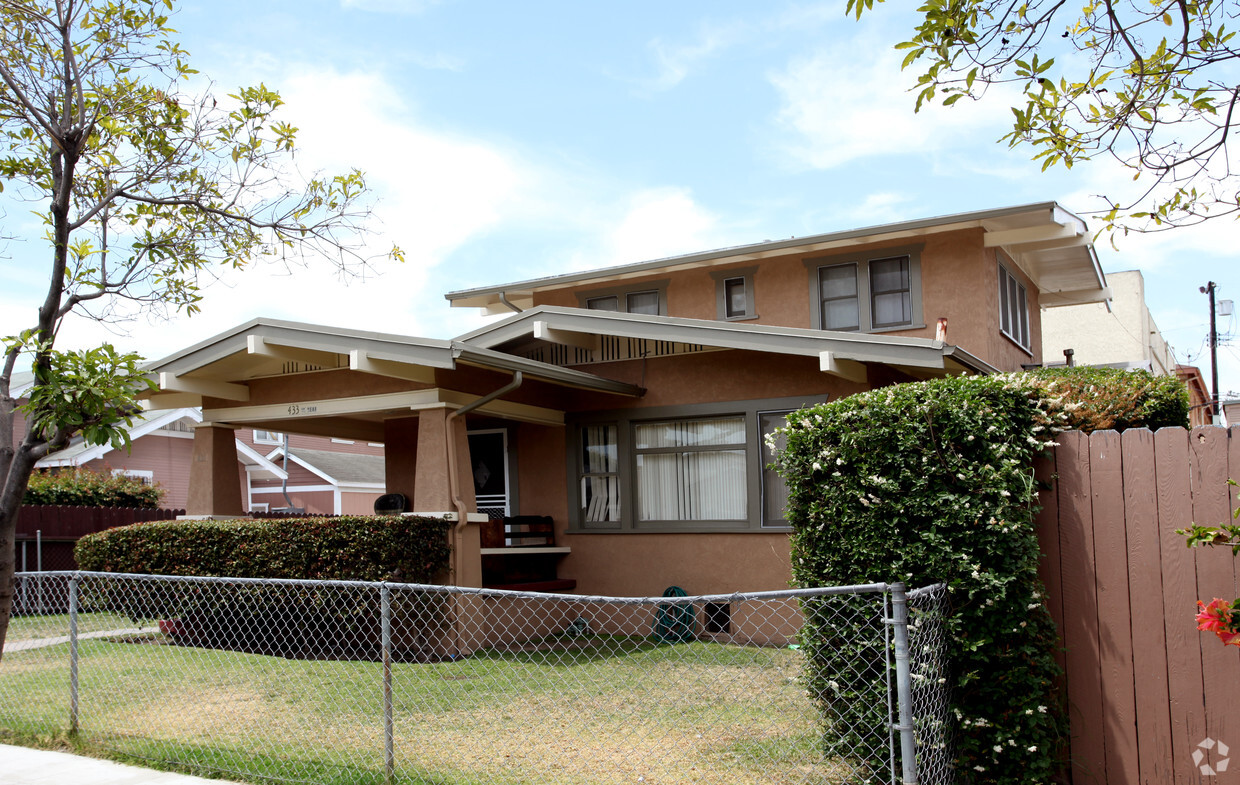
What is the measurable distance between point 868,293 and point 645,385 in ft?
11.5

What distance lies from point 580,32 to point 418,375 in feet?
15.2

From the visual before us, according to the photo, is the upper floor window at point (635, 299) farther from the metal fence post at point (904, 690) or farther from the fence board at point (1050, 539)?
the metal fence post at point (904, 690)

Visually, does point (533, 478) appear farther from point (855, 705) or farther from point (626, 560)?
point (855, 705)

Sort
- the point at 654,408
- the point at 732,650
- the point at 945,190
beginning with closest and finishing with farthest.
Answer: the point at 732,650 → the point at 654,408 → the point at 945,190

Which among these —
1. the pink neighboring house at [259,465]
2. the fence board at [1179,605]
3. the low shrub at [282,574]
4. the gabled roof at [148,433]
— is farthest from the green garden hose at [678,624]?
the pink neighboring house at [259,465]

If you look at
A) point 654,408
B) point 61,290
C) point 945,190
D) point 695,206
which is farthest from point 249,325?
point 945,190

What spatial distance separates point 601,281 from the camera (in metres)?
15.0

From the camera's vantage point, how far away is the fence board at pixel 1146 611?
196 inches

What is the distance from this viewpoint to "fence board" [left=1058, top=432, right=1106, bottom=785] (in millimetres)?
5133

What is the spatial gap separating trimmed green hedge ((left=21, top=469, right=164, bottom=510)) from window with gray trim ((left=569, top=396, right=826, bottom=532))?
10.9 metres

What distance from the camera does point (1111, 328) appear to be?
31.9m

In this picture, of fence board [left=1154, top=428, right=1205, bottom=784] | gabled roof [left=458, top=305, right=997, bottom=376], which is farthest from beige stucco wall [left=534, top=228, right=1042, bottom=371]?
fence board [left=1154, top=428, right=1205, bottom=784]

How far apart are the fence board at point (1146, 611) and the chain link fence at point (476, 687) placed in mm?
994

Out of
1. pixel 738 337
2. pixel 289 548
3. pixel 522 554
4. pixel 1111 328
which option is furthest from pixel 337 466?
pixel 1111 328
